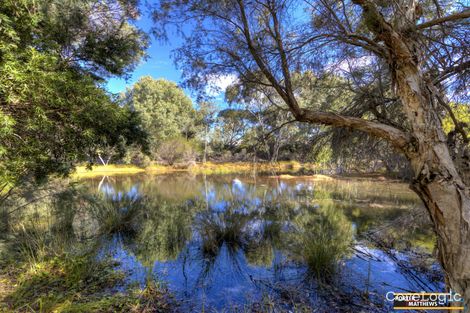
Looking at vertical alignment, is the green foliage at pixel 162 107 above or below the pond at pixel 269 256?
above

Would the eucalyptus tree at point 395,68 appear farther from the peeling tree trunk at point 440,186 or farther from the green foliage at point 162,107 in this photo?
the green foliage at point 162,107

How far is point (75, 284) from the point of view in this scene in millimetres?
3164

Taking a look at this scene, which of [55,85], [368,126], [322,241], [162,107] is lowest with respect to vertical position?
[322,241]

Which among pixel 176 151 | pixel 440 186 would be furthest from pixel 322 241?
pixel 176 151

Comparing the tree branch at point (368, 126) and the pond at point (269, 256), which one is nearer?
the tree branch at point (368, 126)

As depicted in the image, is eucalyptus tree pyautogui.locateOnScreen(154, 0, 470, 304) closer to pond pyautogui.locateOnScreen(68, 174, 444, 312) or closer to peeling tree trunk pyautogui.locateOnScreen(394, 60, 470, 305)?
peeling tree trunk pyautogui.locateOnScreen(394, 60, 470, 305)

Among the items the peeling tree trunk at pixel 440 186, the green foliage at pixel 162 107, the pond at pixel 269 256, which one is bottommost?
the pond at pixel 269 256

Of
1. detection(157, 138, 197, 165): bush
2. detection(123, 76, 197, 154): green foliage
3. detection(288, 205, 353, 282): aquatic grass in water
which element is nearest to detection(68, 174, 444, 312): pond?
detection(288, 205, 353, 282): aquatic grass in water

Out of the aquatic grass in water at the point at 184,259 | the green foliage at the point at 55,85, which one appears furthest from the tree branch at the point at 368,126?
the green foliage at the point at 55,85

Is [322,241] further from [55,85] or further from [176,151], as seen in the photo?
[176,151]

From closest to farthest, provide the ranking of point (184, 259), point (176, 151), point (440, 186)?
point (440, 186), point (184, 259), point (176, 151)

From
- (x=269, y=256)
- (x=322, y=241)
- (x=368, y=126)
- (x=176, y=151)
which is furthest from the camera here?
(x=176, y=151)

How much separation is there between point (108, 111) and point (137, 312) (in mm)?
2640

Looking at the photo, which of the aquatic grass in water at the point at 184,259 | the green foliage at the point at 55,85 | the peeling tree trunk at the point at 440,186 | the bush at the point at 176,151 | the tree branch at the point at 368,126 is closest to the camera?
the peeling tree trunk at the point at 440,186
